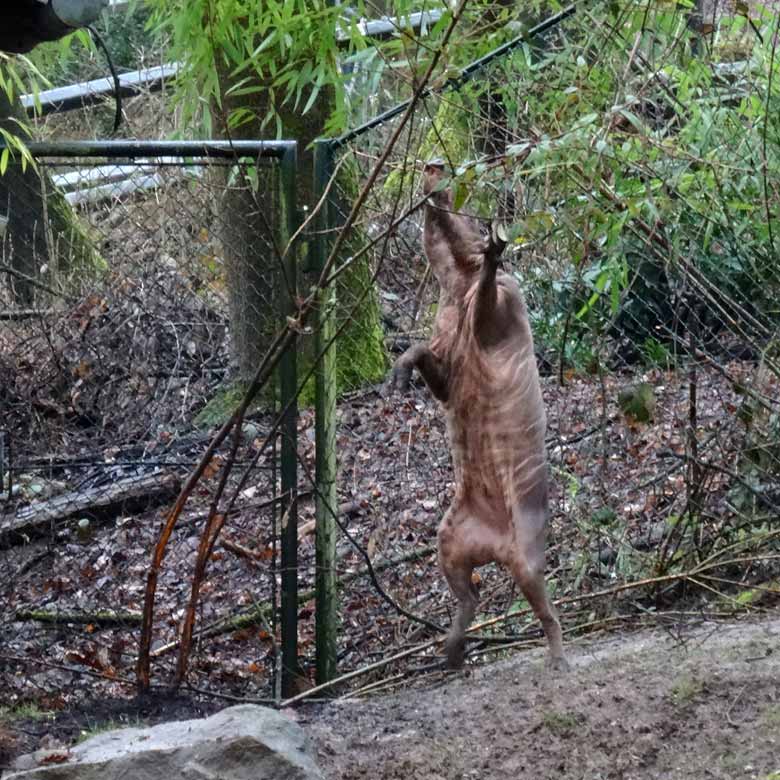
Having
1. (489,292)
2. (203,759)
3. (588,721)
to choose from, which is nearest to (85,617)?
(203,759)

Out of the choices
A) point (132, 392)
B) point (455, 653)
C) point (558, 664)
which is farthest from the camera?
point (132, 392)

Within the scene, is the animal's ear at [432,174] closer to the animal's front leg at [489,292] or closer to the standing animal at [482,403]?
the standing animal at [482,403]

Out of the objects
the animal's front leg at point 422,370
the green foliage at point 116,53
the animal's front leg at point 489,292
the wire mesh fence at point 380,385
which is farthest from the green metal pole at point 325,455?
the green foliage at point 116,53

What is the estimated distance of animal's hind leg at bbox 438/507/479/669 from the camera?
11.5 ft

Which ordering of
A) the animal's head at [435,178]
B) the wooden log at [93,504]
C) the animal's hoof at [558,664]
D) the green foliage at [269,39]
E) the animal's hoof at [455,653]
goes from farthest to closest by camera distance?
the wooden log at [93,504]
the green foliage at [269,39]
the animal's hoof at [558,664]
the animal's hoof at [455,653]
the animal's head at [435,178]

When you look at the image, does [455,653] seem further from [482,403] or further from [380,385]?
[380,385]

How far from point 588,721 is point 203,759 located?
1.15m

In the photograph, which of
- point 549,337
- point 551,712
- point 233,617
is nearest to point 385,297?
point 549,337

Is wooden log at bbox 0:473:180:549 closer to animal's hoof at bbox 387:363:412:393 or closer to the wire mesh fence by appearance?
the wire mesh fence

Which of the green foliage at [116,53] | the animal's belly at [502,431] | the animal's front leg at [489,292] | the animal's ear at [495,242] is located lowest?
the animal's belly at [502,431]

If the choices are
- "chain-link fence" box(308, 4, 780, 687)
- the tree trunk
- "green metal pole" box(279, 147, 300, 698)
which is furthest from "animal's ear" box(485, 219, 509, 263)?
the tree trunk

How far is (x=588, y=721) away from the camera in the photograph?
12.8 ft

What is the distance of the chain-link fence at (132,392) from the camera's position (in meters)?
4.91

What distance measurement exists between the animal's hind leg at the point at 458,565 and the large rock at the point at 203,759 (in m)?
0.70
